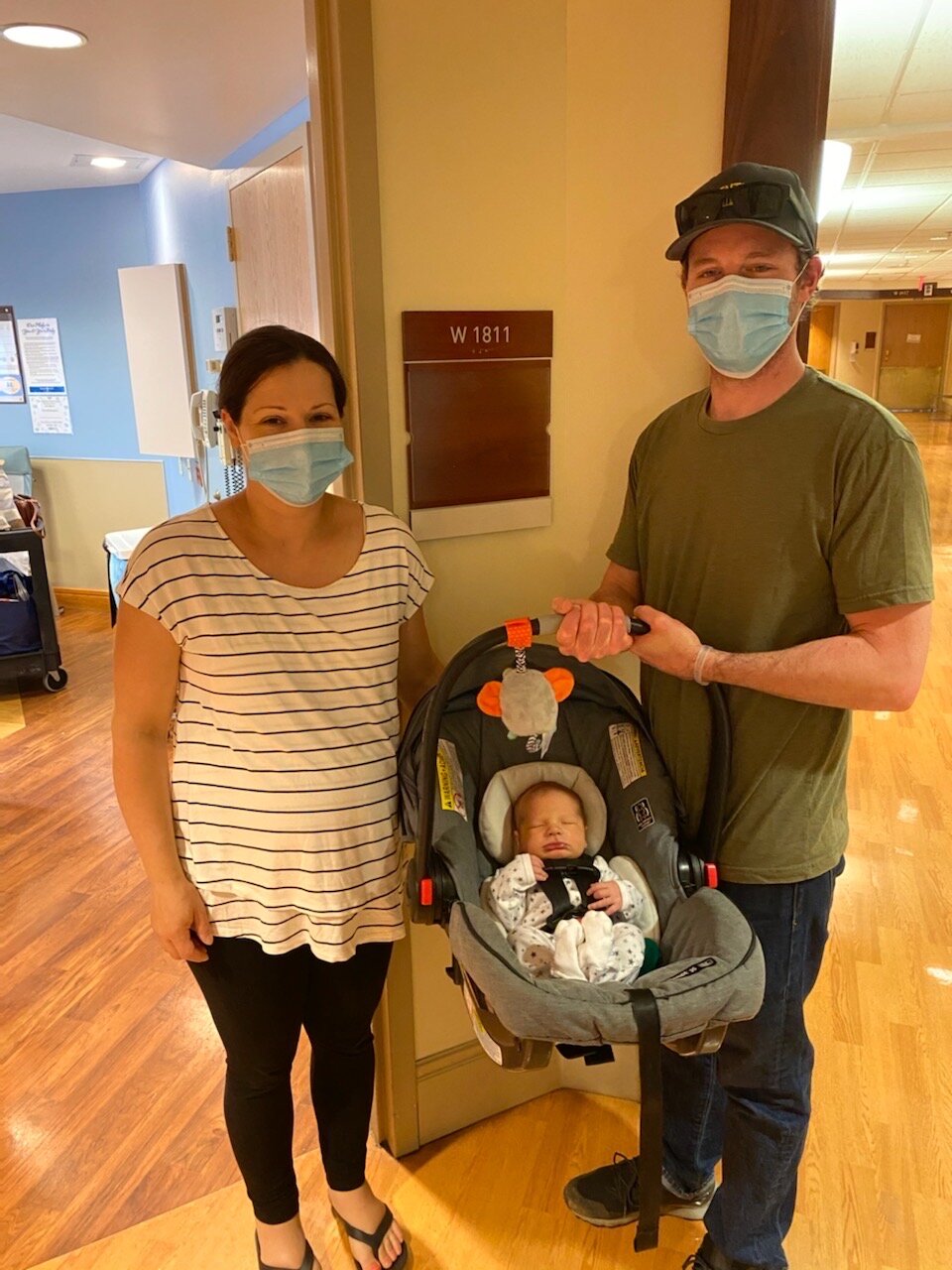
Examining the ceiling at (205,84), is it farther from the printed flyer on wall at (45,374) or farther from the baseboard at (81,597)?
the baseboard at (81,597)

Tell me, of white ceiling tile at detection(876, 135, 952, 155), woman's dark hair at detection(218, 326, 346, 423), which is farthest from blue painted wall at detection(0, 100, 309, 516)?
white ceiling tile at detection(876, 135, 952, 155)

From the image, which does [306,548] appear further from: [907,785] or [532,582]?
[907,785]

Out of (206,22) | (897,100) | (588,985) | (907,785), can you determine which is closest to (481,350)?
(588,985)

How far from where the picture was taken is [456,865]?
1234mm

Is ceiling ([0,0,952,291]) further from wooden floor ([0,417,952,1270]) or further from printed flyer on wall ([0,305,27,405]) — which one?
wooden floor ([0,417,952,1270])

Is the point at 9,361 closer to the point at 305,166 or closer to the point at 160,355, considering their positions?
the point at 160,355

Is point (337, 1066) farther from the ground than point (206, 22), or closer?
closer

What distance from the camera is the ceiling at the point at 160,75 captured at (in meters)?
2.40

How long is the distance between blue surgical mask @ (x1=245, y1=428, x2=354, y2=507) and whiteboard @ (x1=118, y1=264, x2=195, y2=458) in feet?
11.9

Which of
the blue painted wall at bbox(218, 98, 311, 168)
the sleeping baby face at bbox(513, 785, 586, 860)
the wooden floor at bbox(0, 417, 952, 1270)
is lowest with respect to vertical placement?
the wooden floor at bbox(0, 417, 952, 1270)

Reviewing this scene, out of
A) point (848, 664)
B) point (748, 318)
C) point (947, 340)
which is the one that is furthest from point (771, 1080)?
point (947, 340)

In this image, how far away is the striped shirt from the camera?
122 centimetres

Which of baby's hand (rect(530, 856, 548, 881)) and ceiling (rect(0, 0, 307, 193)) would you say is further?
ceiling (rect(0, 0, 307, 193))

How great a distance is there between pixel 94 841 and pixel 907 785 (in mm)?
2883
